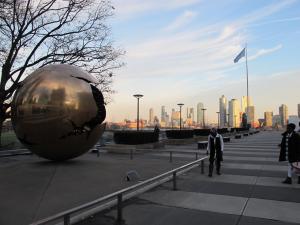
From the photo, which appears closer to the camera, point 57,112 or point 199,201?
point 199,201

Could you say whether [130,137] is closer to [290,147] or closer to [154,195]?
[290,147]

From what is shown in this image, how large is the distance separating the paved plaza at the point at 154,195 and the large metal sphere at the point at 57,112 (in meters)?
0.73

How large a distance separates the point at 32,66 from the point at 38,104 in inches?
568

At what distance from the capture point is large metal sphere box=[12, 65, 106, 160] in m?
11.1

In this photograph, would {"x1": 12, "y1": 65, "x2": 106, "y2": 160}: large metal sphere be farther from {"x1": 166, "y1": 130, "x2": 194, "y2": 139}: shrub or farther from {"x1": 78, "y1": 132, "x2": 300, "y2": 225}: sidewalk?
{"x1": 166, "y1": 130, "x2": 194, "y2": 139}: shrub

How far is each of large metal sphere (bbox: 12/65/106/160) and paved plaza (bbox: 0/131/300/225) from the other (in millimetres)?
731

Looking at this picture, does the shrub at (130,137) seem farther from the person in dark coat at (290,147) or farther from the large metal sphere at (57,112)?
the person in dark coat at (290,147)

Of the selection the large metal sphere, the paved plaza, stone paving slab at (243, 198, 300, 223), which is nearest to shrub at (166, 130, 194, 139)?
the paved plaza

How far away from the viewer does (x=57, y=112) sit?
1104cm

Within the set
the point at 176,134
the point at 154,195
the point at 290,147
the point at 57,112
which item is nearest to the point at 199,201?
the point at 154,195

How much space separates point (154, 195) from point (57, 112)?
3803 millimetres

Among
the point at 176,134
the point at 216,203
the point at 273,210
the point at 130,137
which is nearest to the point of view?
the point at 273,210

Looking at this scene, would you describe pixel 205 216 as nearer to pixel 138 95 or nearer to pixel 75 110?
pixel 75 110

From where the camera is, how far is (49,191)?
8977mm
